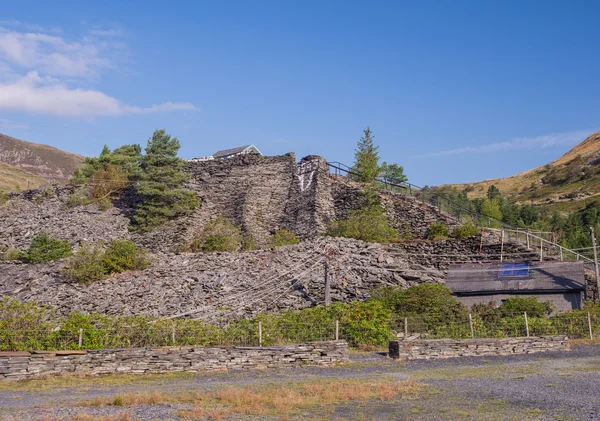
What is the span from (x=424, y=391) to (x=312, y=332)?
8.32m

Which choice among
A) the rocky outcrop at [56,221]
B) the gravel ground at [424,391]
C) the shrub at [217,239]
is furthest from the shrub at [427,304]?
the rocky outcrop at [56,221]

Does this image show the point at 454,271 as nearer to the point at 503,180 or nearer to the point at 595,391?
the point at 595,391

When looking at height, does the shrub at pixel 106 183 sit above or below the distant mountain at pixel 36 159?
below

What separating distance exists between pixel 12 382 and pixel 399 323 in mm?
14060

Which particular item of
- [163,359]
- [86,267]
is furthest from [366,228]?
[163,359]

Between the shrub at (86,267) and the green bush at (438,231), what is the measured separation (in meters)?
19.4

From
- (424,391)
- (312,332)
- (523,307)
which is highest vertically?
(523,307)

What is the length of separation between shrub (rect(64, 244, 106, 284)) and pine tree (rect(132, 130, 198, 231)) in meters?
10.4

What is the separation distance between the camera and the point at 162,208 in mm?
46125

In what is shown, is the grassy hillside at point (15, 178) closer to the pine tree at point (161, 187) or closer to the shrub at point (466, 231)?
the pine tree at point (161, 187)

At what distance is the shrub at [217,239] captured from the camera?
3997 cm

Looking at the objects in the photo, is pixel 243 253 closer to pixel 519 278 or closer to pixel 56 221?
pixel 519 278

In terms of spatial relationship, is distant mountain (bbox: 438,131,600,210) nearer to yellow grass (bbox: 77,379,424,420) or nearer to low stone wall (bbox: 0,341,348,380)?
low stone wall (bbox: 0,341,348,380)

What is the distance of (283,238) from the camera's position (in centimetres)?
4300
